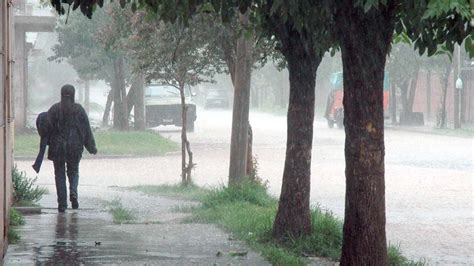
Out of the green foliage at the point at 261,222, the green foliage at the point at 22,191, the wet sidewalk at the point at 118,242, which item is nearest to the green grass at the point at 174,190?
the green foliage at the point at 261,222

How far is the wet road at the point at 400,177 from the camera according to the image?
1562 centimetres

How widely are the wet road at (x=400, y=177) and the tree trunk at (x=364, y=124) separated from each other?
442 cm

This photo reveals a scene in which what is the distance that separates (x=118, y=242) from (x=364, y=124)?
3.82 metres

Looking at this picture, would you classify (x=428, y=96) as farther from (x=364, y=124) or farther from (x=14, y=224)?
(x=364, y=124)

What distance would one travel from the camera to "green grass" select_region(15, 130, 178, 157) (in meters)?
31.9

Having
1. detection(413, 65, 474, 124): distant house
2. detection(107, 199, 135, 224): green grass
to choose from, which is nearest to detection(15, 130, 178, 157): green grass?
detection(107, 199, 135, 224): green grass

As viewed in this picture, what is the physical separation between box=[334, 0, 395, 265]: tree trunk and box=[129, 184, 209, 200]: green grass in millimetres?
10287

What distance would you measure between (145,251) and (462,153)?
24206mm

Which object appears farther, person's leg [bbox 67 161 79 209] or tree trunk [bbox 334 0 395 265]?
person's leg [bbox 67 161 79 209]

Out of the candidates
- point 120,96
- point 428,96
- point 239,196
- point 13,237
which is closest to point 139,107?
point 120,96

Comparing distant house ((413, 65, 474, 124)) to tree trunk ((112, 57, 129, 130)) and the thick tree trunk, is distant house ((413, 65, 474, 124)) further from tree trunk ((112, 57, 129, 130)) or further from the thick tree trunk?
the thick tree trunk

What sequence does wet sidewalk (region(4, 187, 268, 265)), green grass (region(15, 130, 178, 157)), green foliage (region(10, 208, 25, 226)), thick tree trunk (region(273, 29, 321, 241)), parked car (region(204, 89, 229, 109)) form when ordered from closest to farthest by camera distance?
wet sidewalk (region(4, 187, 268, 265)) < thick tree trunk (region(273, 29, 321, 241)) < green foliage (region(10, 208, 25, 226)) < green grass (region(15, 130, 178, 157)) < parked car (region(204, 89, 229, 109))

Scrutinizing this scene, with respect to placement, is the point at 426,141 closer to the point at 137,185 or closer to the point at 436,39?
the point at 137,185

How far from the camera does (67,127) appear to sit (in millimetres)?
14398
